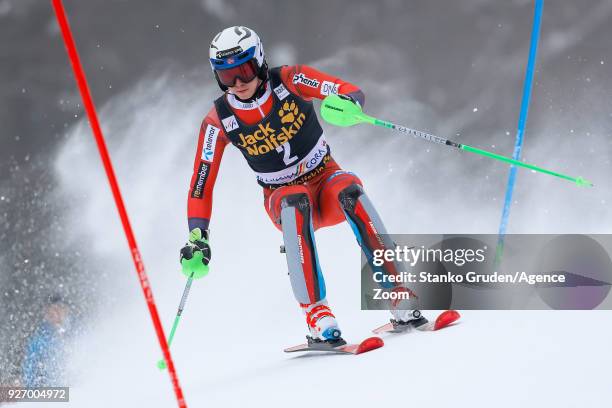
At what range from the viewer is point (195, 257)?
117 inches

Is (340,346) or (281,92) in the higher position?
(281,92)

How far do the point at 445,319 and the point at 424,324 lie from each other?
133 mm

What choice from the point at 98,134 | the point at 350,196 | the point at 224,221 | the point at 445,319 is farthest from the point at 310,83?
the point at 224,221

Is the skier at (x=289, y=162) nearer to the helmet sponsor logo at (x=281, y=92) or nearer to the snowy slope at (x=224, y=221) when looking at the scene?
the helmet sponsor logo at (x=281, y=92)

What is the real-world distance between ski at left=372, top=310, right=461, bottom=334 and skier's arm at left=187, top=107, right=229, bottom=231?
859 millimetres

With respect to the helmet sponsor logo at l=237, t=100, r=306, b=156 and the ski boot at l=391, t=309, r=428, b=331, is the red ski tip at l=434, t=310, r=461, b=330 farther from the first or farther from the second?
the helmet sponsor logo at l=237, t=100, r=306, b=156

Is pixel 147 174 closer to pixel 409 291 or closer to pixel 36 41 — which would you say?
pixel 36 41

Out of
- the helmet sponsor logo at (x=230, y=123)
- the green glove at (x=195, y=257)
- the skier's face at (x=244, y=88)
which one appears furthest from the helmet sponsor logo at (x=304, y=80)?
the green glove at (x=195, y=257)

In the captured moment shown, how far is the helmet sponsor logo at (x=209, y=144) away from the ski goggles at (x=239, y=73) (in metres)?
0.27

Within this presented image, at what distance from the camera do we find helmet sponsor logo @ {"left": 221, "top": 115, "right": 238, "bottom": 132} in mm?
3027

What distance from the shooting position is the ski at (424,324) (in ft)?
8.91

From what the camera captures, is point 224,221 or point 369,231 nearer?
point 369,231

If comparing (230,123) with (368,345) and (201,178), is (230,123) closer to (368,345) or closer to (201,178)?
(201,178)

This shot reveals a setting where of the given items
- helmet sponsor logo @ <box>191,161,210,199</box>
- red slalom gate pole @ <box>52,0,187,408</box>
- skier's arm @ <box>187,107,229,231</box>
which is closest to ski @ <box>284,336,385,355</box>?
skier's arm @ <box>187,107,229,231</box>
